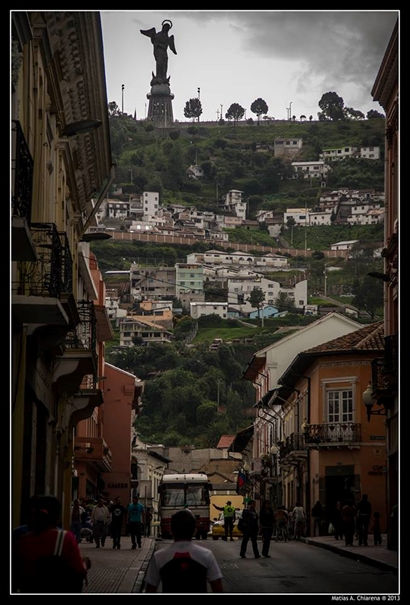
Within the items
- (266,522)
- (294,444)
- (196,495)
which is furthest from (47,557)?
(196,495)

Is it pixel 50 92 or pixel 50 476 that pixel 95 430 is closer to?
pixel 50 476

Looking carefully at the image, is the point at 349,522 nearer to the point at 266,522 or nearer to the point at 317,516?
the point at 266,522

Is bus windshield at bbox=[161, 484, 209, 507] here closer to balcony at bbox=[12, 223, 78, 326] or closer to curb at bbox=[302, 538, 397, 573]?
curb at bbox=[302, 538, 397, 573]

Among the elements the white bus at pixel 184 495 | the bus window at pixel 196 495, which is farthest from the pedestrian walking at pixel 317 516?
the bus window at pixel 196 495

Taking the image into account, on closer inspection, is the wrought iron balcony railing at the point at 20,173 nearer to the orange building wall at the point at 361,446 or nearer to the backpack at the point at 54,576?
the backpack at the point at 54,576
